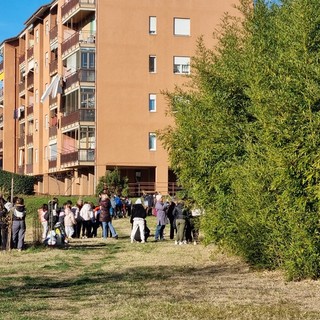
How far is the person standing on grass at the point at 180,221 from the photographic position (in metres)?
23.2

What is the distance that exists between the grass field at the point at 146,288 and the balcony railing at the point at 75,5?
1363 inches

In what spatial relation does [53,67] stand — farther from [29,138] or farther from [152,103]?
[152,103]

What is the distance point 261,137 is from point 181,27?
3885 cm

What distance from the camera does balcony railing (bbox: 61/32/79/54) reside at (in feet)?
174

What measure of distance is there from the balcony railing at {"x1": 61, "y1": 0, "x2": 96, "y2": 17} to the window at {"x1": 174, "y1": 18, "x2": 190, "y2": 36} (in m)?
6.32

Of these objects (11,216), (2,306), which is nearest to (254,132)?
(2,306)

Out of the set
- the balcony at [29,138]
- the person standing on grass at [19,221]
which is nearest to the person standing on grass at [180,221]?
the person standing on grass at [19,221]

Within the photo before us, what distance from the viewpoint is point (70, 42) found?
54.8 m

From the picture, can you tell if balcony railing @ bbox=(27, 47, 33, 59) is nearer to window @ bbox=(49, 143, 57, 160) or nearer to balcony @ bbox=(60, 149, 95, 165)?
window @ bbox=(49, 143, 57, 160)

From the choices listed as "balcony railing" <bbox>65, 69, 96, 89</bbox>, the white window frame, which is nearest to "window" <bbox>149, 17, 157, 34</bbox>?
the white window frame

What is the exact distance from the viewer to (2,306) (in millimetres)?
11008

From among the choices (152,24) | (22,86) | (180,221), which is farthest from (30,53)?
(180,221)

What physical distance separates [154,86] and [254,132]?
118 feet

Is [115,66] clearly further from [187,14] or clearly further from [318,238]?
[318,238]
